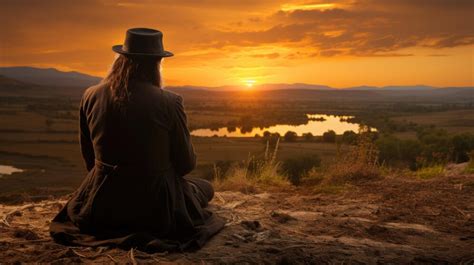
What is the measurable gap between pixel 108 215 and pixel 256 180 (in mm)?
4253

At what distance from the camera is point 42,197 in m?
7.17

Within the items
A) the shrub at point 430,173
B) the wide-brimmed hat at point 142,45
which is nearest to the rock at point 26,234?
the wide-brimmed hat at point 142,45

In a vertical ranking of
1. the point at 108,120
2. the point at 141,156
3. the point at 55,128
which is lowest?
the point at 55,128

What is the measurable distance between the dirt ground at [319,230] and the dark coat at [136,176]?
0.21 meters

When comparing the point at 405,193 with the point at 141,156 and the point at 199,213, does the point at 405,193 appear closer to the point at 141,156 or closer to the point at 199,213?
the point at 199,213

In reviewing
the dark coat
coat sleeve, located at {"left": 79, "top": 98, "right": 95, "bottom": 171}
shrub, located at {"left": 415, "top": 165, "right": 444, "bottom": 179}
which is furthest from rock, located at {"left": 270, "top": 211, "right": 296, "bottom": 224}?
shrub, located at {"left": 415, "top": 165, "right": 444, "bottom": 179}

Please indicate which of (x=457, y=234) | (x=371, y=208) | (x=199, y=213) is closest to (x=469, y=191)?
(x=371, y=208)

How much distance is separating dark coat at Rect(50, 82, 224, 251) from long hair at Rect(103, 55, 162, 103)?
0.07 m

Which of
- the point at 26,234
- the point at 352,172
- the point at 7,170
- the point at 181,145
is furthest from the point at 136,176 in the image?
the point at 7,170

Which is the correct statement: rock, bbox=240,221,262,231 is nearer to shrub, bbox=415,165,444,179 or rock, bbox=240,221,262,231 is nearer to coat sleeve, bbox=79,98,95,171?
coat sleeve, bbox=79,98,95,171

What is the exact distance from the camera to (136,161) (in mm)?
4086

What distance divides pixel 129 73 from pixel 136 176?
0.87 m

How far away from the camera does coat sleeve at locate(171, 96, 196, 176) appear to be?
416cm

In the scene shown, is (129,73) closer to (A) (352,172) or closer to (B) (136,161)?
(B) (136,161)
